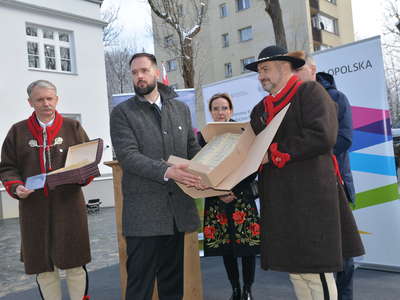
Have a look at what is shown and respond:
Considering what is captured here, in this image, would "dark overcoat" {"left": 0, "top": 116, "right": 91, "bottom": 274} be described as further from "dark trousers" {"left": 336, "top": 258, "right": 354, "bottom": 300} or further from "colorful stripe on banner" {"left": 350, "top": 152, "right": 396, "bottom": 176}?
"colorful stripe on banner" {"left": 350, "top": 152, "right": 396, "bottom": 176}

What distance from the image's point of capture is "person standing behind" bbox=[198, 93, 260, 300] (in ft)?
12.0

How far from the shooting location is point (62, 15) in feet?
44.9

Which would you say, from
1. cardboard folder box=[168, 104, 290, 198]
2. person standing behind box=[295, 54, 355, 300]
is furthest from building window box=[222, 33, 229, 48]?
cardboard folder box=[168, 104, 290, 198]

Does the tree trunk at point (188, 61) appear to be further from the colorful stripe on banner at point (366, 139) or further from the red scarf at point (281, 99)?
the red scarf at point (281, 99)

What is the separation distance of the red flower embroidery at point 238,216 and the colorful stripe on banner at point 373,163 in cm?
161

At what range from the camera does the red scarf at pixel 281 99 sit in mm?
2439

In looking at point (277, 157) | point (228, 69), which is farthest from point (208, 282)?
point (228, 69)

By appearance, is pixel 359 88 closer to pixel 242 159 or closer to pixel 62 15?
pixel 242 159

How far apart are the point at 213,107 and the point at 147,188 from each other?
1.62 metres

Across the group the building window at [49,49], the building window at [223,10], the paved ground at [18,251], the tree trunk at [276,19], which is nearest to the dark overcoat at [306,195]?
the paved ground at [18,251]

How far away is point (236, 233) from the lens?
3.67m

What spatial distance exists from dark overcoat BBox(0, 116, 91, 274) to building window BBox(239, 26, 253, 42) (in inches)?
1051

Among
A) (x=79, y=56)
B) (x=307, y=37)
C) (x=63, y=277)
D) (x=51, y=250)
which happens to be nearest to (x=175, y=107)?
(x=51, y=250)

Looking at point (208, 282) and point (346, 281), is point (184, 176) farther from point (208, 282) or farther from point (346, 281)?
point (208, 282)
